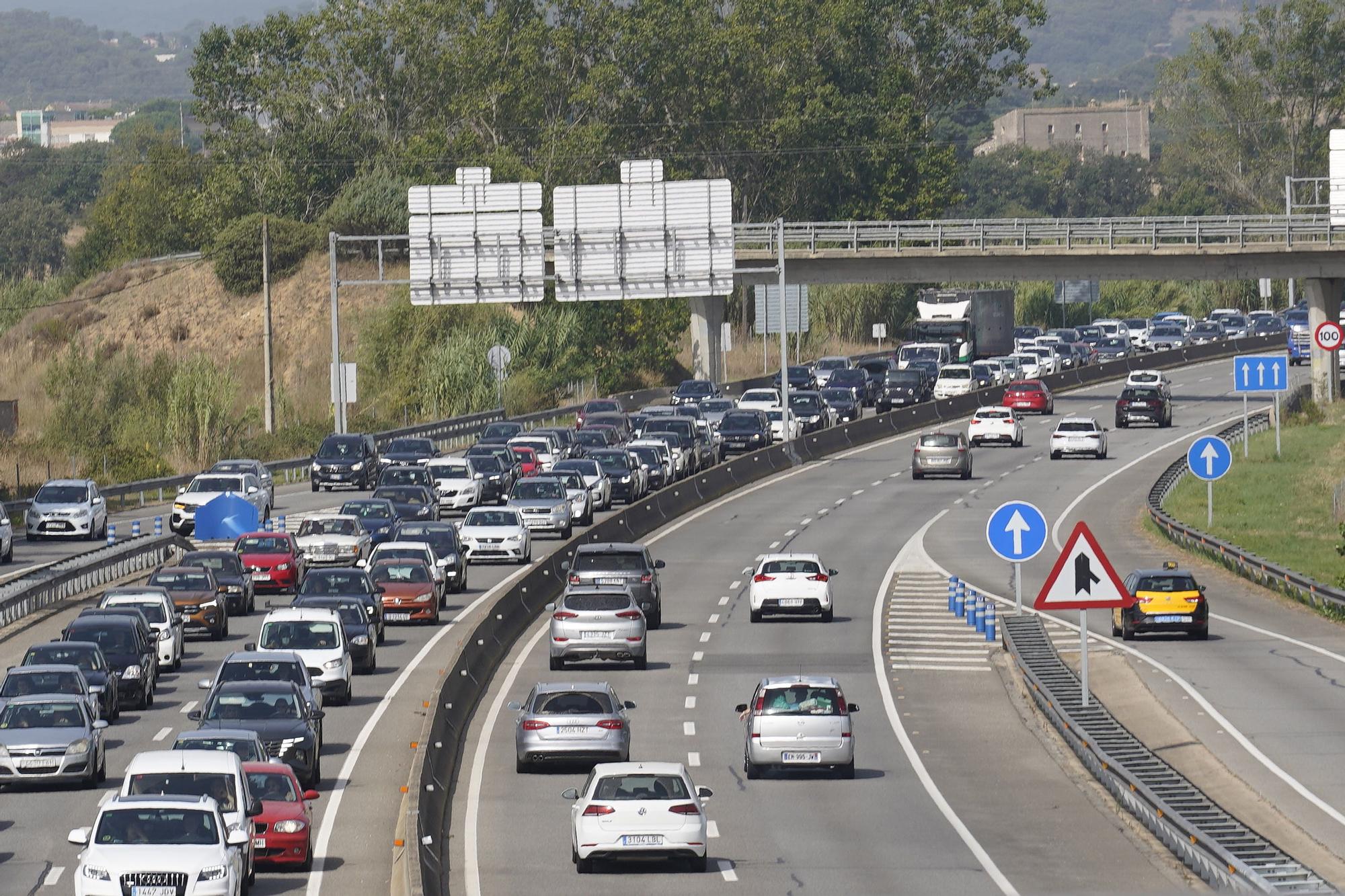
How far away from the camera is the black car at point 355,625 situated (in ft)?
124

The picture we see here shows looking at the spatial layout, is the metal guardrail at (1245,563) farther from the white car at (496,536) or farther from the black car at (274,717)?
the black car at (274,717)

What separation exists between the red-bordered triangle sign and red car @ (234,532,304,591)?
23863 millimetres

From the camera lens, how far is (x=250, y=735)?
25.8m

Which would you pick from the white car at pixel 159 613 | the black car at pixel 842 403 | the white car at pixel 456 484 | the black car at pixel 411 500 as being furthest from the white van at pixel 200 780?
the black car at pixel 842 403

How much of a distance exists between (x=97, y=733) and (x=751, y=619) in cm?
1908

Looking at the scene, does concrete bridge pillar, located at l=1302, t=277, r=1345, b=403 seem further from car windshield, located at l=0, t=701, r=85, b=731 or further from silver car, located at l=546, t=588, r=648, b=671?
car windshield, located at l=0, t=701, r=85, b=731

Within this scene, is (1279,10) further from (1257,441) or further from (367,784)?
(367,784)

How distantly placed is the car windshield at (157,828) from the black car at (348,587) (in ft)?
62.7

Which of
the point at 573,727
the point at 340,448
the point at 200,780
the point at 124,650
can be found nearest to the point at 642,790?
the point at 200,780

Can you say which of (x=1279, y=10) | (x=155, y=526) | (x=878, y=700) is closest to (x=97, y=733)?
(x=878, y=700)

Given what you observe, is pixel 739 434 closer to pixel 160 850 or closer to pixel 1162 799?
pixel 1162 799

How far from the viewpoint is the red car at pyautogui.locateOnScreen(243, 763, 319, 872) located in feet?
77.0

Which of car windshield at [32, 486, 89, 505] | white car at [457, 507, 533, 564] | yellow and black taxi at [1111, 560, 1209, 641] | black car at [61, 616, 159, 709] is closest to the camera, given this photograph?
black car at [61, 616, 159, 709]

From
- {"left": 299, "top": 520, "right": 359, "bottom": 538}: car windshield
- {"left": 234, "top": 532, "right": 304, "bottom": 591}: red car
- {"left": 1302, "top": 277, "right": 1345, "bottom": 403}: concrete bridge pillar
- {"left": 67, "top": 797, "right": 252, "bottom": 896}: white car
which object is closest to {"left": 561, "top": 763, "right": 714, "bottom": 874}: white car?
{"left": 67, "top": 797, "right": 252, "bottom": 896}: white car
